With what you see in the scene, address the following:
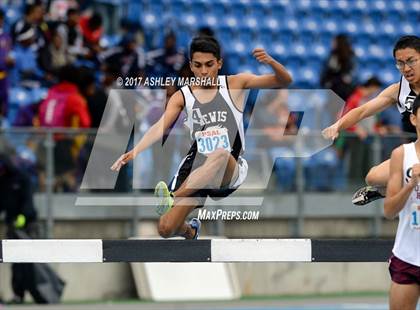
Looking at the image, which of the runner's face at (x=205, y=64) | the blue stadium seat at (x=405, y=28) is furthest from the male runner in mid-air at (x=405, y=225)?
the blue stadium seat at (x=405, y=28)

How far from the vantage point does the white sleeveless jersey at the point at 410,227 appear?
30.4ft

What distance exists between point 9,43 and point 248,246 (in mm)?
7854

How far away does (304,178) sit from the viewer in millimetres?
17047

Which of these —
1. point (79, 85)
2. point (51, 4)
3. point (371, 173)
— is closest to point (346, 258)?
point (371, 173)

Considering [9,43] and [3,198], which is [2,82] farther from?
[3,198]

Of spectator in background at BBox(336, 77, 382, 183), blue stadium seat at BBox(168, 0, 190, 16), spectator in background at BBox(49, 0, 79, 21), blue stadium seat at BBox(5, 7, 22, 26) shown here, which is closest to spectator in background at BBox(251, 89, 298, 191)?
spectator in background at BBox(336, 77, 382, 183)

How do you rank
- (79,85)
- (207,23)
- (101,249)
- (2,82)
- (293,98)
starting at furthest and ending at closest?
(207,23) → (2,82) → (79,85) → (293,98) → (101,249)

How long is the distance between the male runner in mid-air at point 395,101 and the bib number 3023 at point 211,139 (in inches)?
29.8

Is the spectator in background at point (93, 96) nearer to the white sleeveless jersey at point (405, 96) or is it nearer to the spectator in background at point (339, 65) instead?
the spectator in background at point (339, 65)

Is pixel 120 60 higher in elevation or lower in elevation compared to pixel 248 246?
higher

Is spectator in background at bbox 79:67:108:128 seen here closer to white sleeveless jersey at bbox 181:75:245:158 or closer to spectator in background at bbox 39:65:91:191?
spectator in background at bbox 39:65:91:191

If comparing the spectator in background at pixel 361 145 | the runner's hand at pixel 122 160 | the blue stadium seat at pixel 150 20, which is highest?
the blue stadium seat at pixel 150 20

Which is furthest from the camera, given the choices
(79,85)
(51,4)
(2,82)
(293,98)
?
(51,4)

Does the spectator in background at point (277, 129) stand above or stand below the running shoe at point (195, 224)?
above
